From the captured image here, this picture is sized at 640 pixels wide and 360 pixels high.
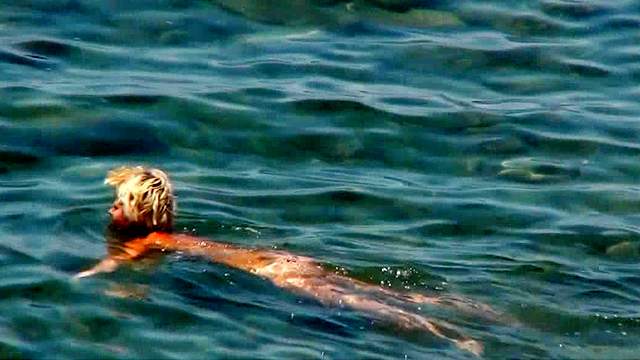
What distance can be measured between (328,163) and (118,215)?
2.50m

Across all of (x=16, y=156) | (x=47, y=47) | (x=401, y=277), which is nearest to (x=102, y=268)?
(x=401, y=277)

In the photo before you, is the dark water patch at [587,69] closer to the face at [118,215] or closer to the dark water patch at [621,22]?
the dark water patch at [621,22]

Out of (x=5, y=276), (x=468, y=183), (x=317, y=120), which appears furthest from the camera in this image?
(x=317, y=120)

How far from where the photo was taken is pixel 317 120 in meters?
13.1

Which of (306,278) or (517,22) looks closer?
(306,278)

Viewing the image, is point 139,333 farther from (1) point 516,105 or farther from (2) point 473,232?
(1) point 516,105

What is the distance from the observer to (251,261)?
9.79 metres

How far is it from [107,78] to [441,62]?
9.86 ft

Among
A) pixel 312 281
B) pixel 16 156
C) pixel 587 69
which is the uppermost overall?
pixel 587 69

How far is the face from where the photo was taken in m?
10.1

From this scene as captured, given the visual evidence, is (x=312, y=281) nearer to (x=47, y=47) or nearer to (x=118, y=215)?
(x=118, y=215)

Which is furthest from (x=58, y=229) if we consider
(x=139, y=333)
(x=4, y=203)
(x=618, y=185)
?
(x=618, y=185)

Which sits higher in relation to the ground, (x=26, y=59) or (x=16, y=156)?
(x=26, y=59)

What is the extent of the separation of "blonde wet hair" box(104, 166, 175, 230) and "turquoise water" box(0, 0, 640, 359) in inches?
11.1
